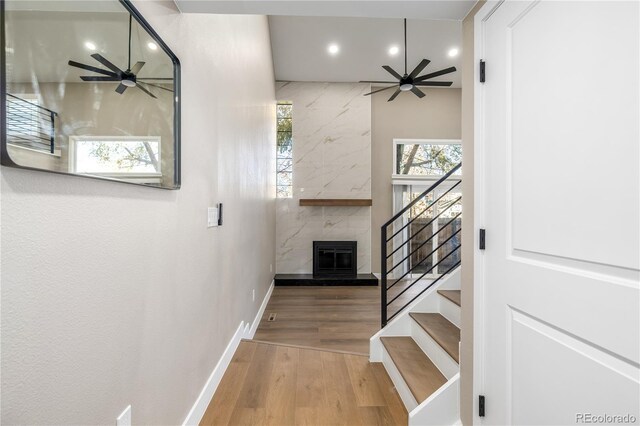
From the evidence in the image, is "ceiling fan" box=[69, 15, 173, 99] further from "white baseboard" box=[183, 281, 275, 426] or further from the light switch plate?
"white baseboard" box=[183, 281, 275, 426]

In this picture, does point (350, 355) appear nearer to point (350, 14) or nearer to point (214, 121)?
point (214, 121)

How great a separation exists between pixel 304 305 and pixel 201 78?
11.3ft

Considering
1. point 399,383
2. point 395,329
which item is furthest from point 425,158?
point 399,383

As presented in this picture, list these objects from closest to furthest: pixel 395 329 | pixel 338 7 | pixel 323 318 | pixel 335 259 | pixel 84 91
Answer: pixel 84 91 < pixel 338 7 < pixel 395 329 < pixel 323 318 < pixel 335 259

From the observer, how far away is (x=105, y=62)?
873 mm

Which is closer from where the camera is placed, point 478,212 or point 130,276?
point 130,276

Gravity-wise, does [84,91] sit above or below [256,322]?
above

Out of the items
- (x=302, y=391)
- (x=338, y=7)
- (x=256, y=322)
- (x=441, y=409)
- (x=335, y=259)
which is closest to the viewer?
(x=338, y=7)

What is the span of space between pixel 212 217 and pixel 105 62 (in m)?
1.13

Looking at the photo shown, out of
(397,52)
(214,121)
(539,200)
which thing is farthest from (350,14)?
(397,52)

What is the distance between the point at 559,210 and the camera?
103cm

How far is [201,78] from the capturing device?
1717 mm

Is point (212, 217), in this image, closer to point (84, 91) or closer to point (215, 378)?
point (215, 378)

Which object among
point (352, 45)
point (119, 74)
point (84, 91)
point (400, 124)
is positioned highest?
point (352, 45)
